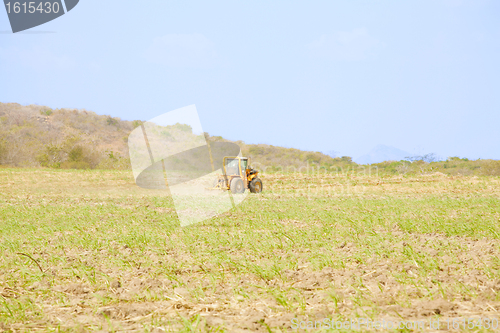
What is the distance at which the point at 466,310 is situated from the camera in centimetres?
289

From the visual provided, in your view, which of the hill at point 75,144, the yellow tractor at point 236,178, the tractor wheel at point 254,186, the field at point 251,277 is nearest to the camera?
the field at point 251,277

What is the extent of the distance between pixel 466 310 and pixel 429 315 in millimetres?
338

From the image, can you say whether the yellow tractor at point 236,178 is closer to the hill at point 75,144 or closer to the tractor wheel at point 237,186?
the tractor wheel at point 237,186

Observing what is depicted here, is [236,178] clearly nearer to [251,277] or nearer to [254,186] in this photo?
[254,186]

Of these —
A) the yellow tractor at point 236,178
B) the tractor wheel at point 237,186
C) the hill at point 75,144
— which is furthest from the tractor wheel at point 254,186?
the hill at point 75,144

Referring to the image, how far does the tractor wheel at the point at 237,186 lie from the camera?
1684 cm

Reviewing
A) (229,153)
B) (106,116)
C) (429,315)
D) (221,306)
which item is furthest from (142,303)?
(106,116)

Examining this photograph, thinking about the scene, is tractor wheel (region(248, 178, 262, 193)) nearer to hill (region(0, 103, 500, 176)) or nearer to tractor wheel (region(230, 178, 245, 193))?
tractor wheel (region(230, 178, 245, 193))

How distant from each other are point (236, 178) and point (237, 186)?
14.4 inches

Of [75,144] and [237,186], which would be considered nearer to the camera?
[237,186]

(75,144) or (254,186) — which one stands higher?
(75,144)

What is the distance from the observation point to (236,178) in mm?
17125

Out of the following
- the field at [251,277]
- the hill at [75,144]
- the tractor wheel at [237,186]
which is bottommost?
the field at [251,277]

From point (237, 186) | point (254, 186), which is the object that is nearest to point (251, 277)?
point (237, 186)
